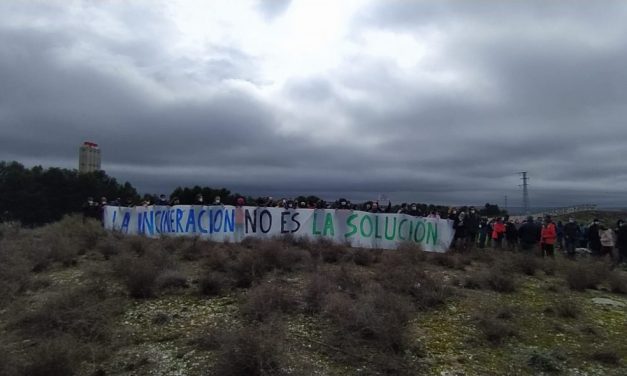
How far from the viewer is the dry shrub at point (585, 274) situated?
13.8 m

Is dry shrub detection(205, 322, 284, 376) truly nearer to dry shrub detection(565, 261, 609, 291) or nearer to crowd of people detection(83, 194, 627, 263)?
dry shrub detection(565, 261, 609, 291)

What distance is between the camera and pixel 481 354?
877 cm

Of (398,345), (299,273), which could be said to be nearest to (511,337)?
(398,345)

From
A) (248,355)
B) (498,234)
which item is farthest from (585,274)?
(248,355)

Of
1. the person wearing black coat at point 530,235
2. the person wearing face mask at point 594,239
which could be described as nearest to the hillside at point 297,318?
the person wearing black coat at point 530,235

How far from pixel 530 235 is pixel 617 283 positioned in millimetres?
5831

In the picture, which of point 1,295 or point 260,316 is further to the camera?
point 1,295

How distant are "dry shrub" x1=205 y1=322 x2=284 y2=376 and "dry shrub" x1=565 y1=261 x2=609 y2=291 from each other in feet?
30.9

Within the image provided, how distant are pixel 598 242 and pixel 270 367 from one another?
17.3 metres

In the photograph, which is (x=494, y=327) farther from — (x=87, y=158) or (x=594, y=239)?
(x=87, y=158)

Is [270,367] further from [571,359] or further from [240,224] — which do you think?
[240,224]

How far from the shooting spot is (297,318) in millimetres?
10016

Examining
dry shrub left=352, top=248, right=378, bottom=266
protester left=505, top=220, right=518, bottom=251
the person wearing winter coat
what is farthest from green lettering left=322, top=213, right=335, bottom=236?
the person wearing winter coat

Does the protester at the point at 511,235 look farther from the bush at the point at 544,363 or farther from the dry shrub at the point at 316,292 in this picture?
the bush at the point at 544,363
